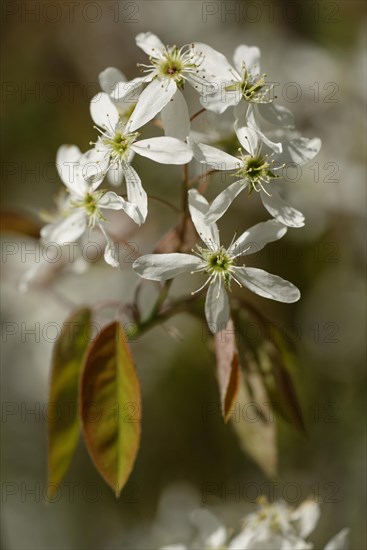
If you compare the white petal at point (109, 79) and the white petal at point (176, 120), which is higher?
the white petal at point (109, 79)

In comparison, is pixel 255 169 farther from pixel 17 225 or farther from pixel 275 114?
pixel 17 225

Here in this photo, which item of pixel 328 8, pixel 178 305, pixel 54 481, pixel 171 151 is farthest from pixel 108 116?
pixel 328 8

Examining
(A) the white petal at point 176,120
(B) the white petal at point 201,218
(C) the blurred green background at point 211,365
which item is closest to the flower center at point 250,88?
(A) the white petal at point 176,120

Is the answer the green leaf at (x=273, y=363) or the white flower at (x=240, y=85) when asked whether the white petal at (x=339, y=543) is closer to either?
the green leaf at (x=273, y=363)

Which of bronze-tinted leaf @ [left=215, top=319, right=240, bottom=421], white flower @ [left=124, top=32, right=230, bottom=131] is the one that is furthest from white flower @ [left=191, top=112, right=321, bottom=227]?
bronze-tinted leaf @ [left=215, top=319, right=240, bottom=421]

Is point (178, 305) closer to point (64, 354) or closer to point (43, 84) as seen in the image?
point (64, 354)

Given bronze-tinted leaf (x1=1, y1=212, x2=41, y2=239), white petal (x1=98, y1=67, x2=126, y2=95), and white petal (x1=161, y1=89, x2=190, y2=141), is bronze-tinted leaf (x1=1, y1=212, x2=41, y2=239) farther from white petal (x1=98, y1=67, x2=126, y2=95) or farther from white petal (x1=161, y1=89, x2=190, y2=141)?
white petal (x1=161, y1=89, x2=190, y2=141)

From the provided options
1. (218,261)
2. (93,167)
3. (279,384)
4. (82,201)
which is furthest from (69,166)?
(279,384)
